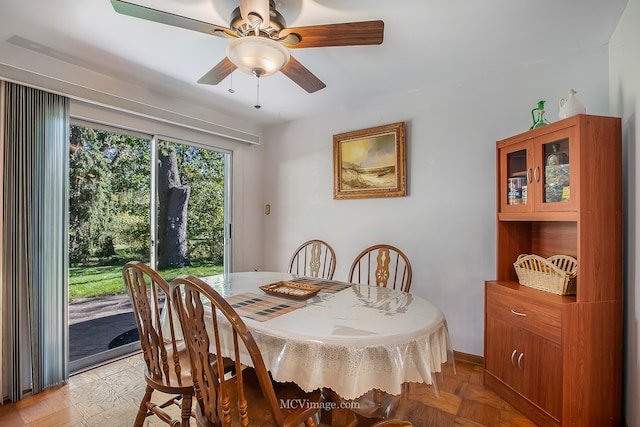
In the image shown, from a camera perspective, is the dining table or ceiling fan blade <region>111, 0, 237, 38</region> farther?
ceiling fan blade <region>111, 0, 237, 38</region>

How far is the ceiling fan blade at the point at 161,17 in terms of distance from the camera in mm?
1288

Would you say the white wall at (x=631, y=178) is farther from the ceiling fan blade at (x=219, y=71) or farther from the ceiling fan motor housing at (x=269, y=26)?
the ceiling fan blade at (x=219, y=71)

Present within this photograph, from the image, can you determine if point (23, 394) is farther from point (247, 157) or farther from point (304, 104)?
point (304, 104)

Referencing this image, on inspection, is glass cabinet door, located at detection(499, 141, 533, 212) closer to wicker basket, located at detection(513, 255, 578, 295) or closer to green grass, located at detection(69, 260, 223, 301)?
wicker basket, located at detection(513, 255, 578, 295)

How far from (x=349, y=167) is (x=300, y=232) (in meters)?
0.96

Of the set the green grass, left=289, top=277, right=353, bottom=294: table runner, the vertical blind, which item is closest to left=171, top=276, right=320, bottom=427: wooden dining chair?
left=289, top=277, right=353, bottom=294: table runner

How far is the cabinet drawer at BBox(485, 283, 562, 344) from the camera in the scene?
5.37 ft

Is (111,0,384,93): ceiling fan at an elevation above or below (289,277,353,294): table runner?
above

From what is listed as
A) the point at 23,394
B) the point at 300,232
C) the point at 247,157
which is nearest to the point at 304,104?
the point at 247,157

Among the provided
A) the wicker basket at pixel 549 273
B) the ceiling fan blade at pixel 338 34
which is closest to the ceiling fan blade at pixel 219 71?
the ceiling fan blade at pixel 338 34

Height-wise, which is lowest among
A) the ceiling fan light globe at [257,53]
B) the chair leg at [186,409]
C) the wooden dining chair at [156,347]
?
the chair leg at [186,409]

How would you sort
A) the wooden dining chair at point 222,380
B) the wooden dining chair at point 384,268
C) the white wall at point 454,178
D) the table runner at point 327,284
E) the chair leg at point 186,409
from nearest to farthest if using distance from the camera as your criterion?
the wooden dining chair at point 222,380
the chair leg at point 186,409
the table runner at point 327,284
the white wall at point 454,178
the wooden dining chair at point 384,268

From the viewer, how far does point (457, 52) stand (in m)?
2.09

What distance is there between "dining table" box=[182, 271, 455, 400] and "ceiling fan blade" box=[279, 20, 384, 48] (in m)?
1.28
